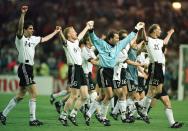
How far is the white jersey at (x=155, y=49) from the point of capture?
693 inches

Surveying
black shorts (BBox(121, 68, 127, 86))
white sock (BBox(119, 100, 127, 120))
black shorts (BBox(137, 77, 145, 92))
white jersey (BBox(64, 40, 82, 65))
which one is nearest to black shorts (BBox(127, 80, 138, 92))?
black shorts (BBox(121, 68, 127, 86))

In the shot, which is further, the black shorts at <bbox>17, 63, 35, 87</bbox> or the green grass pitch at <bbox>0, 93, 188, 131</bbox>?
the black shorts at <bbox>17, 63, 35, 87</bbox>

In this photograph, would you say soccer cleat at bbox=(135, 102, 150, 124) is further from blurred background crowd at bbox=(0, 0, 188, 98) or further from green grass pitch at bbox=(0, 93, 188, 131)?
blurred background crowd at bbox=(0, 0, 188, 98)

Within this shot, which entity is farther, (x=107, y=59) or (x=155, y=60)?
(x=155, y=60)

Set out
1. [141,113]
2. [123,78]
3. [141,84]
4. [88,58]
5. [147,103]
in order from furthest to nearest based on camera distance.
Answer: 1. [141,84]
2. [88,58]
3. [123,78]
4. [141,113]
5. [147,103]

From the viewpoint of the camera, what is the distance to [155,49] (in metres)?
17.6

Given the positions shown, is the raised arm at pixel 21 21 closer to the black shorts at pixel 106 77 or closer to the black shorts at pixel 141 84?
the black shorts at pixel 106 77

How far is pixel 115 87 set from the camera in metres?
17.6

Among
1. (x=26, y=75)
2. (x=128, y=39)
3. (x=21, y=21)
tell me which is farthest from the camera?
(x=128, y=39)

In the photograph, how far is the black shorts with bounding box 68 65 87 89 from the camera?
17.2 meters

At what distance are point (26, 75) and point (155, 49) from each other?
3305mm

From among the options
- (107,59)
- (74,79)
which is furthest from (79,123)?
(107,59)

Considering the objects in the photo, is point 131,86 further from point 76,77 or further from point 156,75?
point 76,77

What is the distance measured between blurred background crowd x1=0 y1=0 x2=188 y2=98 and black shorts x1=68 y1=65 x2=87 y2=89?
1853 centimetres
